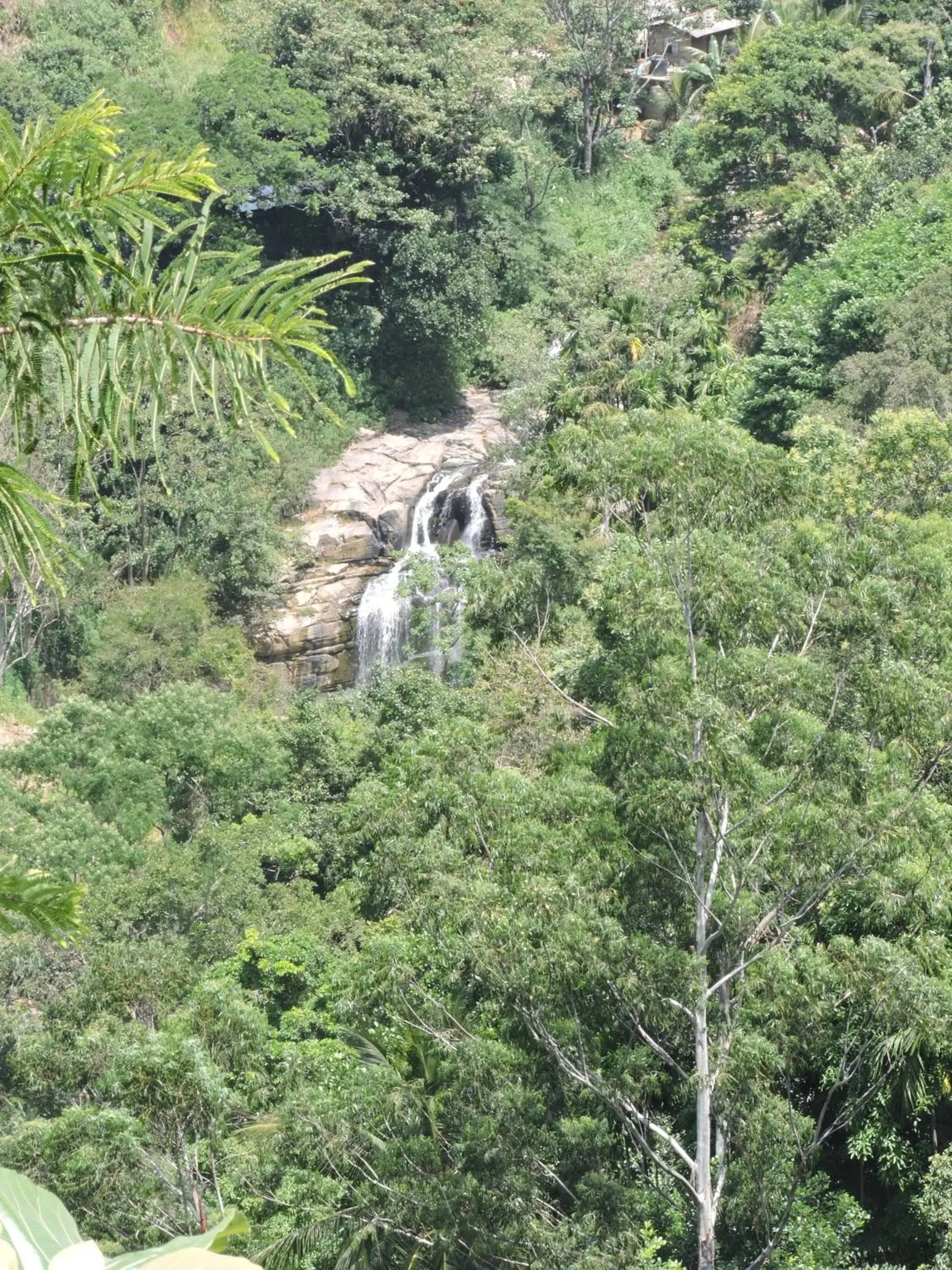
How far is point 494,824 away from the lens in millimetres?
11195

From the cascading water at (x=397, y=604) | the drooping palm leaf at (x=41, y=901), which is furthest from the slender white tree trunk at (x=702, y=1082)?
the cascading water at (x=397, y=604)

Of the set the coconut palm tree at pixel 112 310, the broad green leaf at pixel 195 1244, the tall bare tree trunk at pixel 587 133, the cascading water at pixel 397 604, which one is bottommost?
the cascading water at pixel 397 604

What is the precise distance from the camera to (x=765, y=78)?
3603 cm

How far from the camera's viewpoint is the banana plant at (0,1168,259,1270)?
1.32 meters

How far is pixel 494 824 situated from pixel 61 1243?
982 cm

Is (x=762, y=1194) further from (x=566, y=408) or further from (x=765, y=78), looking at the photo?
(x=765, y=78)

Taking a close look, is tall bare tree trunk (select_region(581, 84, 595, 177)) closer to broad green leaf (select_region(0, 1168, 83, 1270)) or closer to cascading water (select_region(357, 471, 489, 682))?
cascading water (select_region(357, 471, 489, 682))

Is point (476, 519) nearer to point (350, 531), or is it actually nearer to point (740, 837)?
point (350, 531)

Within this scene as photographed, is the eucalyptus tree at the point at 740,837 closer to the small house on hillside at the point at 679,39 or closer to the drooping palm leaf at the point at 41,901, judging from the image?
the drooping palm leaf at the point at 41,901

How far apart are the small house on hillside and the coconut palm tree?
145ft

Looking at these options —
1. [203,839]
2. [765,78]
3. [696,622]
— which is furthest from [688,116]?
[696,622]

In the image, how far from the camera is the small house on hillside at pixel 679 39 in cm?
4431

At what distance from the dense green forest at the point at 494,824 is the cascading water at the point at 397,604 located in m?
1.84

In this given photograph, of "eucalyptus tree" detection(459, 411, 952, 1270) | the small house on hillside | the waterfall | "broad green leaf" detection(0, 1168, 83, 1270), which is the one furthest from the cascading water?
"broad green leaf" detection(0, 1168, 83, 1270)
